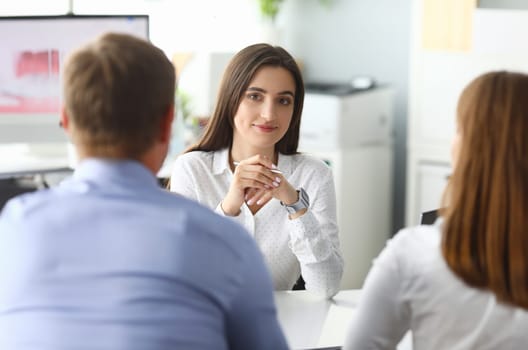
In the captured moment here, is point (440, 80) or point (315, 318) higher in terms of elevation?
point (440, 80)

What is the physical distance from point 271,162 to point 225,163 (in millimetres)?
132

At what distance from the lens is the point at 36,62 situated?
3.54 m

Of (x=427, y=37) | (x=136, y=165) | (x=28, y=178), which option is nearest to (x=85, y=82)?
(x=136, y=165)

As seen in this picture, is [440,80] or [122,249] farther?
[440,80]

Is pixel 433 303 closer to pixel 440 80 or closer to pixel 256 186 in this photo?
pixel 256 186

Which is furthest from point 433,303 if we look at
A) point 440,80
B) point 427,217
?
point 440,80

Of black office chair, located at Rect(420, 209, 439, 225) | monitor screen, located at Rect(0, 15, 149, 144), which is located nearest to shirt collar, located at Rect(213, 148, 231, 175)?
black office chair, located at Rect(420, 209, 439, 225)

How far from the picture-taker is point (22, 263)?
1.26 m

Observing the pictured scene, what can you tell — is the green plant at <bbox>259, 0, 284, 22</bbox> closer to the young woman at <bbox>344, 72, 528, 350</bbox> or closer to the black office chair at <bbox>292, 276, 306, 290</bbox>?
the black office chair at <bbox>292, 276, 306, 290</bbox>

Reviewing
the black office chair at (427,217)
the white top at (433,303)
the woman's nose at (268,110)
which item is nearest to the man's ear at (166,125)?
the white top at (433,303)

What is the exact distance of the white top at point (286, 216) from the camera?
93.7 inches

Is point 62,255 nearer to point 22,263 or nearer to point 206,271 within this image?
point 22,263

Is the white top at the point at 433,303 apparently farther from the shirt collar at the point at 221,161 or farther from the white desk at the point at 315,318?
the shirt collar at the point at 221,161

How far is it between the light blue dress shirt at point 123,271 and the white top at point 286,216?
1072 millimetres
